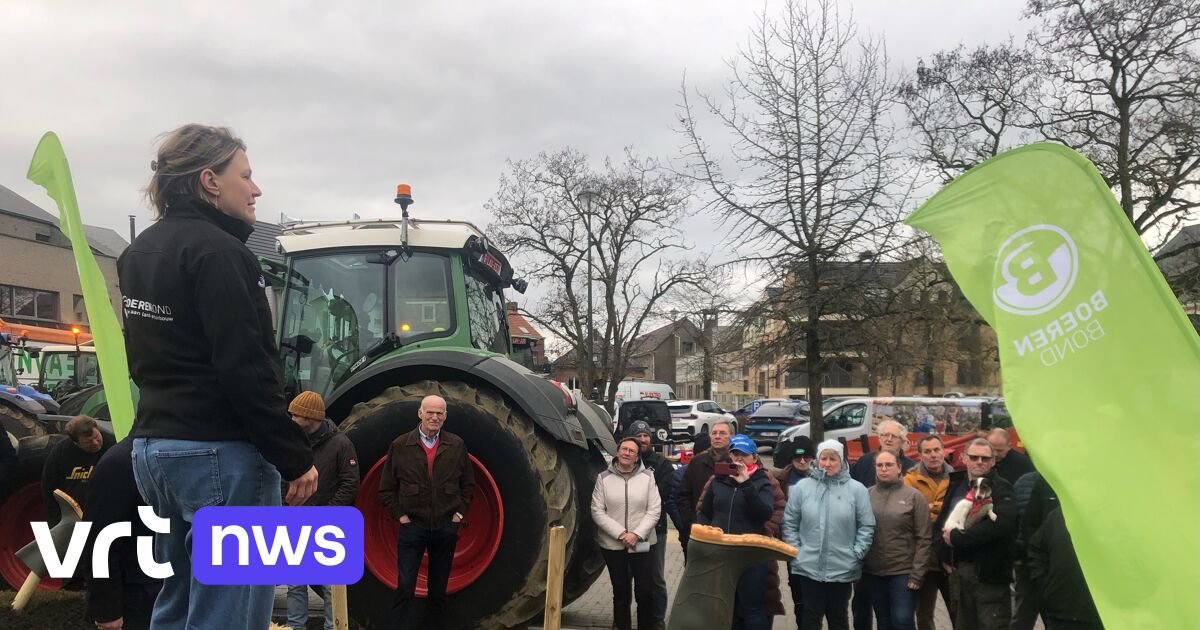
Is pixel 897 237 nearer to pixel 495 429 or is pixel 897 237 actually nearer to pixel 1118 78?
pixel 1118 78

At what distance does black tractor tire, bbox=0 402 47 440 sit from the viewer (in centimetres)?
686

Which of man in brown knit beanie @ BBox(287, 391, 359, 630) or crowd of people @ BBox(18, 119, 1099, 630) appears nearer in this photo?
crowd of people @ BBox(18, 119, 1099, 630)

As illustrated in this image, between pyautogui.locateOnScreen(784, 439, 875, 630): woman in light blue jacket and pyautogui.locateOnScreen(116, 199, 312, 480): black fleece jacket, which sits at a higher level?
pyautogui.locateOnScreen(116, 199, 312, 480): black fleece jacket

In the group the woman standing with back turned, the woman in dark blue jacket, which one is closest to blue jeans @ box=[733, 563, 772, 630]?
the woman in dark blue jacket

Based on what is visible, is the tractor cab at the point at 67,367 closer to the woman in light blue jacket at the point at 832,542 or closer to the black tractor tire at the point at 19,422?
the black tractor tire at the point at 19,422

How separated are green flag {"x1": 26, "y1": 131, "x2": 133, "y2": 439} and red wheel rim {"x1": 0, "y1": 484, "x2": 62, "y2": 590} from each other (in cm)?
333

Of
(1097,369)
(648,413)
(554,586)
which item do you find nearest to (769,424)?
(648,413)

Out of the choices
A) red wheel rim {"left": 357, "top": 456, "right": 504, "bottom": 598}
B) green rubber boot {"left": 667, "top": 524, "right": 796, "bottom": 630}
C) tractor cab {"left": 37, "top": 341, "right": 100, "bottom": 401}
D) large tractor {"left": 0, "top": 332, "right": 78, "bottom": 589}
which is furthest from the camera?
tractor cab {"left": 37, "top": 341, "right": 100, "bottom": 401}

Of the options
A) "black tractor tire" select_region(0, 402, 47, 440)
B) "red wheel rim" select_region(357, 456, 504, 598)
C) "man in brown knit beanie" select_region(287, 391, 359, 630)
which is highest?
"black tractor tire" select_region(0, 402, 47, 440)

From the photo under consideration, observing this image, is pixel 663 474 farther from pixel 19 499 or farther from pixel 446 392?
pixel 19 499

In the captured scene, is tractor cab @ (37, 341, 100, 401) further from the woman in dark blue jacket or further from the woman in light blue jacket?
the woman in light blue jacket

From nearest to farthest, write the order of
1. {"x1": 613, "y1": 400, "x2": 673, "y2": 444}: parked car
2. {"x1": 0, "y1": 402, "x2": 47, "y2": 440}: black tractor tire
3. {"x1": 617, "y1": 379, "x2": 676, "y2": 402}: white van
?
{"x1": 0, "y1": 402, "x2": 47, "y2": 440}: black tractor tire
{"x1": 613, "y1": 400, "x2": 673, "y2": 444}: parked car
{"x1": 617, "y1": 379, "x2": 676, "y2": 402}: white van

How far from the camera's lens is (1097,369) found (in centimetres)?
288

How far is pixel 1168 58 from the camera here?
50.5ft
